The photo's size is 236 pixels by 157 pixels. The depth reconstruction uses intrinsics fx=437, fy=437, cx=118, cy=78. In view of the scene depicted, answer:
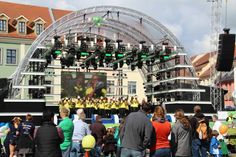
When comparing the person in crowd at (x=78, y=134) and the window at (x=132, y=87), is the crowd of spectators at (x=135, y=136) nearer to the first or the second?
the person in crowd at (x=78, y=134)

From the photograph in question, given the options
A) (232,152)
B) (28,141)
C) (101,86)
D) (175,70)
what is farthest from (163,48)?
(28,141)

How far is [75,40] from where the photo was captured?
90.4ft

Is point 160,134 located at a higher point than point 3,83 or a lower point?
lower

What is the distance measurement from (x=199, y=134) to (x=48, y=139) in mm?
4499

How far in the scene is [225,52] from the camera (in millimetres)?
27703

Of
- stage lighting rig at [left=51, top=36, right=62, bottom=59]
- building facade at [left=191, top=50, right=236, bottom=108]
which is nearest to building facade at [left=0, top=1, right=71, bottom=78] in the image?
building facade at [left=191, top=50, right=236, bottom=108]

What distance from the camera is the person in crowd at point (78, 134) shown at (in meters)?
9.09

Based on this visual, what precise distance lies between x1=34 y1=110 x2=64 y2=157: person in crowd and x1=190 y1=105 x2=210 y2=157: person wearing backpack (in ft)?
12.5

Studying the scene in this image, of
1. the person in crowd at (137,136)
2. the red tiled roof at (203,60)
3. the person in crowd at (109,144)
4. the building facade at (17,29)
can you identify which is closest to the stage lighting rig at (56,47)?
the person in crowd at (109,144)

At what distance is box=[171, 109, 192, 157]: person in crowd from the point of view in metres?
7.93

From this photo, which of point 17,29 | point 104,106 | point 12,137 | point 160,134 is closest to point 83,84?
point 104,106

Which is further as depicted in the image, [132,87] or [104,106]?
[132,87]

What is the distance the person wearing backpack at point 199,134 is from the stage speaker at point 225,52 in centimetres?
1788

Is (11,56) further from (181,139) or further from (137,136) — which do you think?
(137,136)
